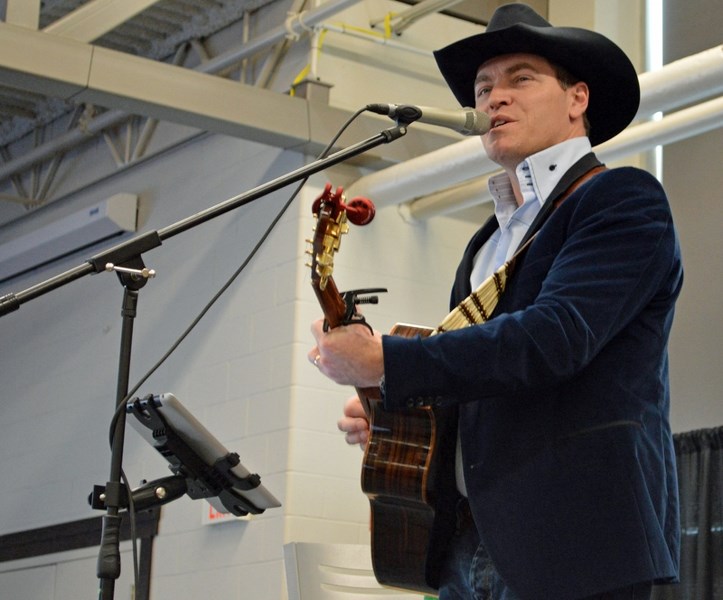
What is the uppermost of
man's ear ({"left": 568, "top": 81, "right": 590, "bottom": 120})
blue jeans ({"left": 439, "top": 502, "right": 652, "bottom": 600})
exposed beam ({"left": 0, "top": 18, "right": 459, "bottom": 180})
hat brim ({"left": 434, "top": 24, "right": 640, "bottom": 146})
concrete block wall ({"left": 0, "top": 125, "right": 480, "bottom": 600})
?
exposed beam ({"left": 0, "top": 18, "right": 459, "bottom": 180})

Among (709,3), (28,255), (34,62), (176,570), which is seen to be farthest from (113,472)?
(28,255)

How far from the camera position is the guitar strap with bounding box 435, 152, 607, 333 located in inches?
77.3

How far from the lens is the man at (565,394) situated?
5.58ft

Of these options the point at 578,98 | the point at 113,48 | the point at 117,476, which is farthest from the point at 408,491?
the point at 113,48

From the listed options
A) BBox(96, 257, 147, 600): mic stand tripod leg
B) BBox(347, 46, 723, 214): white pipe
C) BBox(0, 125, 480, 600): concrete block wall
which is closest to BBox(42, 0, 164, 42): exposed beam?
BBox(0, 125, 480, 600): concrete block wall

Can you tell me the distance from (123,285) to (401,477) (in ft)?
1.85

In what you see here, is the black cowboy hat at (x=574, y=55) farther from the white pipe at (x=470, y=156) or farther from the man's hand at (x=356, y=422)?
the white pipe at (x=470, y=156)

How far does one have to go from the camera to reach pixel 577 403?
5.81 feet

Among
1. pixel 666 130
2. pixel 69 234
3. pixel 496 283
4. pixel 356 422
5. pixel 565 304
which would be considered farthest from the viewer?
pixel 69 234

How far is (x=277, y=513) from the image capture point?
4.86 meters

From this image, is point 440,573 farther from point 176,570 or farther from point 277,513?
point 176,570

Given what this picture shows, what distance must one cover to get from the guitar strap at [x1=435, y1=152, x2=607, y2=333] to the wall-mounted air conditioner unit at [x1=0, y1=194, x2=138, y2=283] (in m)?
4.29

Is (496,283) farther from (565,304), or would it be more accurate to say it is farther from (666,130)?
(666,130)

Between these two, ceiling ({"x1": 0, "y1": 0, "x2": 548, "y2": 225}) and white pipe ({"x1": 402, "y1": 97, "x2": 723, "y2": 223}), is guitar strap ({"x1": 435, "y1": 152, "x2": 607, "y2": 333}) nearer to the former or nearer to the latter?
white pipe ({"x1": 402, "y1": 97, "x2": 723, "y2": 223})
